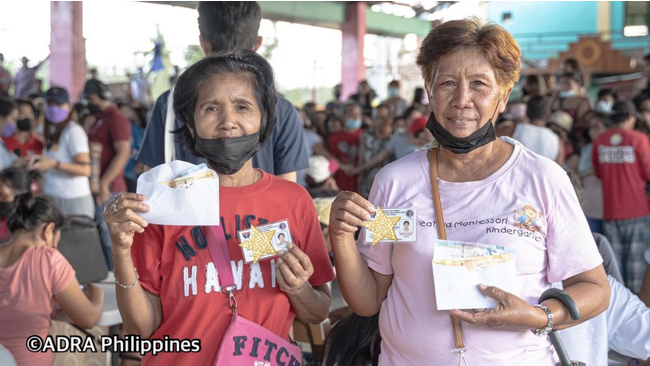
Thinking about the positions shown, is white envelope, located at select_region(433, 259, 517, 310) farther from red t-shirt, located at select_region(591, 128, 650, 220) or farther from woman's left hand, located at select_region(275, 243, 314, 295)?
red t-shirt, located at select_region(591, 128, 650, 220)

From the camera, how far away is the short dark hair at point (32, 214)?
3.14m

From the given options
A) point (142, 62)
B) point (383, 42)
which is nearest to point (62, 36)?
point (142, 62)

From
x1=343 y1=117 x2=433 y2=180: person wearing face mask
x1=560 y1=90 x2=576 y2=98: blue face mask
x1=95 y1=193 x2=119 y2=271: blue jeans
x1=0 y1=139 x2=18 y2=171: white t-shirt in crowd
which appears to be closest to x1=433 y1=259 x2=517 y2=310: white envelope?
x1=95 y1=193 x2=119 y2=271: blue jeans

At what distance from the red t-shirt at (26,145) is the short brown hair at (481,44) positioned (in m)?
6.45

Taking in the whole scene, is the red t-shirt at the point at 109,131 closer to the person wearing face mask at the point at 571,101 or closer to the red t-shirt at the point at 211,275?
the red t-shirt at the point at 211,275

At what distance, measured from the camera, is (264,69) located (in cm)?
208

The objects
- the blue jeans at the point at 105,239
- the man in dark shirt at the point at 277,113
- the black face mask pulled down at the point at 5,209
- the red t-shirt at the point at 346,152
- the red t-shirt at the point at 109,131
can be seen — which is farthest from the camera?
the red t-shirt at the point at 346,152

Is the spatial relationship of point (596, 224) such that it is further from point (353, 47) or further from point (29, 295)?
point (353, 47)

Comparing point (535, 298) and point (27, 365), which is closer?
point (535, 298)

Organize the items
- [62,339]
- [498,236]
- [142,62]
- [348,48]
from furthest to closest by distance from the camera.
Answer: [348,48] < [142,62] < [62,339] < [498,236]

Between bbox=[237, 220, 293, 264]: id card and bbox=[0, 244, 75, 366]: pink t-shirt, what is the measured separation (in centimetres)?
162

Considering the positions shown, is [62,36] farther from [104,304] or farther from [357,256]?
[357,256]

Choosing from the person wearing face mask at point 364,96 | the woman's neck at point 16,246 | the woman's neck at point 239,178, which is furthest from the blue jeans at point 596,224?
the person wearing face mask at point 364,96

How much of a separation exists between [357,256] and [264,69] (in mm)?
678
